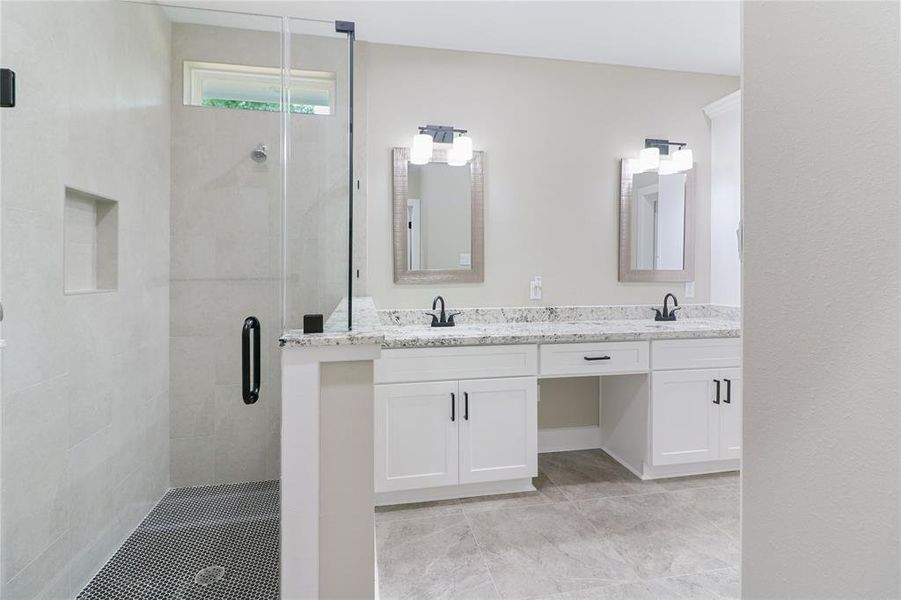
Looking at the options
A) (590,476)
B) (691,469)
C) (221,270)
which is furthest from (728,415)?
(221,270)

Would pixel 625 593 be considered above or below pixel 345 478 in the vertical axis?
below

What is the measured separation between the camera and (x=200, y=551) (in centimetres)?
186

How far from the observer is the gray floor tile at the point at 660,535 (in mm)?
1793

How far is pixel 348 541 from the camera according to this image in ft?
4.05

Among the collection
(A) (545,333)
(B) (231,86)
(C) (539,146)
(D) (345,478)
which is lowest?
(D) (345,478)

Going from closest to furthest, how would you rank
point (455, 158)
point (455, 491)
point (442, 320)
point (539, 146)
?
1. point (455, 491)
2. point (442, 320)
3. point (455, 158)
4. point (539, 146)

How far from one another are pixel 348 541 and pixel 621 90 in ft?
10.4

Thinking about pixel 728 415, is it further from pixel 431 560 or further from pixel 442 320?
pixel 431 560

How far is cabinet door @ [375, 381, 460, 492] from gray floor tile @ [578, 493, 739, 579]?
0.74m

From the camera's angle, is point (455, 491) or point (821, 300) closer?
point (821, 300)

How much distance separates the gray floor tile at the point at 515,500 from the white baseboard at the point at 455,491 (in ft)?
0.10

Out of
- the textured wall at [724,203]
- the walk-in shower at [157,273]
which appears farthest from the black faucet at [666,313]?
the walk-in shower at [157,273]

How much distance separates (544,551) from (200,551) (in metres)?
1.43

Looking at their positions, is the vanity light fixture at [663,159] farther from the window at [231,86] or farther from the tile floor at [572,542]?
the window at [231,86]
